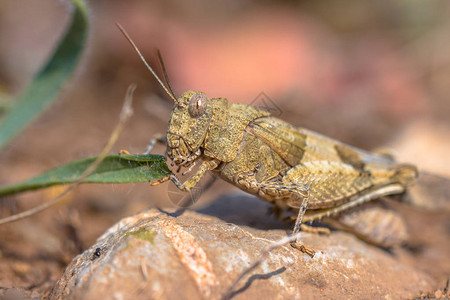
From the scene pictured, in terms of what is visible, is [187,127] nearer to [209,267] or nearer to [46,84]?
[209,267]

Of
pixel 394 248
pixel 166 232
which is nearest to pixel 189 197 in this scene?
pixel 166 232

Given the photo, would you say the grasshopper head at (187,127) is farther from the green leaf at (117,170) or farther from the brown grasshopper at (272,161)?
the green leaf at (117,170)

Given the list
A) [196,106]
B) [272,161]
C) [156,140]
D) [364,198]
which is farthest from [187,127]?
[364,198]

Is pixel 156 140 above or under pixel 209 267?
above

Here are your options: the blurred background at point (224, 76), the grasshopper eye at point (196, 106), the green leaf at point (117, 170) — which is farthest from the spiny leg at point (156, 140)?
the blurred background at point (224, 76)

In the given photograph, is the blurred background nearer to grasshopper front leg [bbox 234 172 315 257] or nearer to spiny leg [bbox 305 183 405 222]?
spiny leg [bbox 305 183 405 222]
